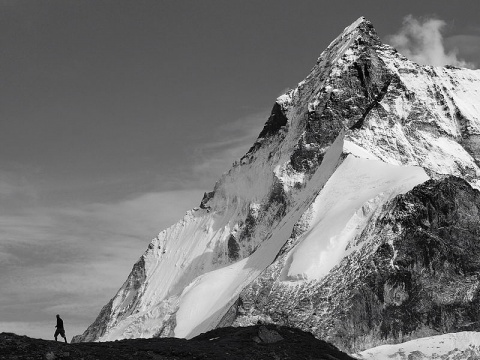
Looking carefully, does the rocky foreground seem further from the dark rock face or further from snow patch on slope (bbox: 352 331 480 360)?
the dark rock face

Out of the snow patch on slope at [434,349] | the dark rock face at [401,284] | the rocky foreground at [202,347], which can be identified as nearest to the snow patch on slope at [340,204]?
the dark rock face at [401,284]

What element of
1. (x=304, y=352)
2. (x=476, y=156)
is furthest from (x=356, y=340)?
(x=476, y=156)

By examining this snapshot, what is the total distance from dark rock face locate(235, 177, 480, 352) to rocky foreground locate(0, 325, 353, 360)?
44.8 meters

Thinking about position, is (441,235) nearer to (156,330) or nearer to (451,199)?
(451,199)

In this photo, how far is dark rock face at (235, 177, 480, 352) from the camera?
13200 cm

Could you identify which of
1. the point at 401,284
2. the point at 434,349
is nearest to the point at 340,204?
the point at 401,284

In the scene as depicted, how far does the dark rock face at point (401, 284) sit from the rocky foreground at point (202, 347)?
4482cm

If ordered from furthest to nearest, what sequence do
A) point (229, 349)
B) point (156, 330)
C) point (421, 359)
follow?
point (156, 330) → point (421, 359) → point (229, 349)

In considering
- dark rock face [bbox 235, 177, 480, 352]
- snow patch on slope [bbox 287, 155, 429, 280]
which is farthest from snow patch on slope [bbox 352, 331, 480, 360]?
snow patch on slope [bbox 287, 155, 429, 280]

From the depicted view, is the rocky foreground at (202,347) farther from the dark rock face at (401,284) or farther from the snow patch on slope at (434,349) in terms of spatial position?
the dark rock face at (401,284)

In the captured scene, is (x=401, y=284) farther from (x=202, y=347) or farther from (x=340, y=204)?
(x=202, y=347)

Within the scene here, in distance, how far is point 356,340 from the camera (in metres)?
131

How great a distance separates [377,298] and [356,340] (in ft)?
24.7

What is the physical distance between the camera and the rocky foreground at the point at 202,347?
208 feet
